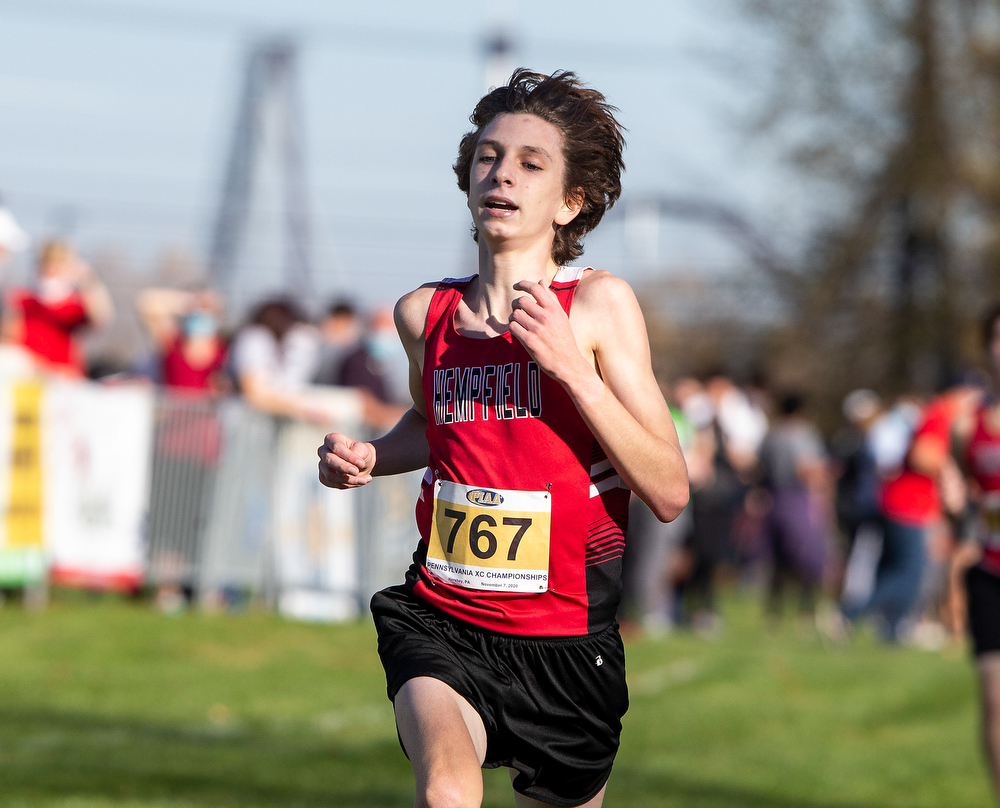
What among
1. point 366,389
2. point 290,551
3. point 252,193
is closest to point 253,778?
point 290,551

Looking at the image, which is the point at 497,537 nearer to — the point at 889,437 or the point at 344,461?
the point at 344,461

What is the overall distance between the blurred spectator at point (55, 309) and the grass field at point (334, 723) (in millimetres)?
1769

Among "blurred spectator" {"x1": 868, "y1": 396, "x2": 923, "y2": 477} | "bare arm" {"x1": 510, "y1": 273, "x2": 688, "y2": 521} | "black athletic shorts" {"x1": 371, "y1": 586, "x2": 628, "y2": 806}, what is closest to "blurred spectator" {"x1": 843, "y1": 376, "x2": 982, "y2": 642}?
"blurred spectator" {"x1": 868, "y1": 396, "x2": 923, "y2": 477}

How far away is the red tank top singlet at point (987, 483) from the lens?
18.4 feet

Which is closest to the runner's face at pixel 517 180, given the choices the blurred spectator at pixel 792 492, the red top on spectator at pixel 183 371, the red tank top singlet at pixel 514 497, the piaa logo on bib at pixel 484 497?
the red tank top singlet at pixel 514 497

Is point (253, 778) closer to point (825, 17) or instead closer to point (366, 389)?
point (366, 389)

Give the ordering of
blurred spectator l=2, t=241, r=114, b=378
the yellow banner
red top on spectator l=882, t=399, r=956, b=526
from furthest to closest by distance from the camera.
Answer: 1. red top on spectator l=882, t=399, r=956, b=526
2. blurred spectator l=2, t=241, r=114, b=378
3. the yellow banner

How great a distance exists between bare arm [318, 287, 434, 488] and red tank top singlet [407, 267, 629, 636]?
0.13 meters

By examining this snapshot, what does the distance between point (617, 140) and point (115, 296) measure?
46.4 feet

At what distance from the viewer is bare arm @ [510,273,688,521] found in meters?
2.90

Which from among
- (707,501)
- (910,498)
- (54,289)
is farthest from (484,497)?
(707,501)

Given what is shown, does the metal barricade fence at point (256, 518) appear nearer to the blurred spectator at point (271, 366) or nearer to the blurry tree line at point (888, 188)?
the blurred spectator at point (271, 366)

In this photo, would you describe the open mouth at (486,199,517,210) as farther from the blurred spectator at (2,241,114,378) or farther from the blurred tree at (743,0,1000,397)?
the blurred tree at (743,0,1000,397)

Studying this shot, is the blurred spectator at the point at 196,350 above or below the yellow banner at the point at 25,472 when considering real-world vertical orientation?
above
